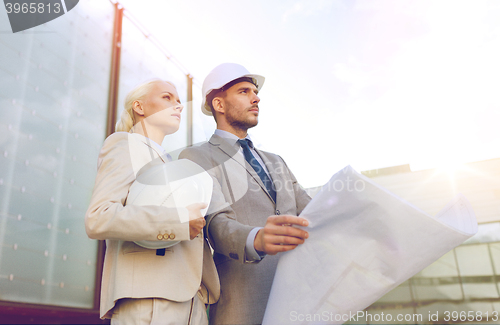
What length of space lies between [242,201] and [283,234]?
0.45 meters

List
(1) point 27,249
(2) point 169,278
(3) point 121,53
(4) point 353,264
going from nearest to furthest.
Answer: (4) point 353,264 < (2) point 169,278 < (1) point 27,249 < (3) point 121,53

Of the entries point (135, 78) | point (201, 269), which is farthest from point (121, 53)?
point (201, 269)

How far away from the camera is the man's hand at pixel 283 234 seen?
3.15 ft

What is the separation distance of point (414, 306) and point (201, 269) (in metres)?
4.49

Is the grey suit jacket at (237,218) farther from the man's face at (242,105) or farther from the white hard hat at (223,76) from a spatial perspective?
the white hard hat at (223,76)

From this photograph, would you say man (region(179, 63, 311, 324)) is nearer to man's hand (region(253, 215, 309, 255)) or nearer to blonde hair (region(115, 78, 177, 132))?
man's hand (region(253, 215, 309, 255))

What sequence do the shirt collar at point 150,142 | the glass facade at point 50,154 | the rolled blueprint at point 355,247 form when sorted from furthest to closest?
the glass facade at point 50,154, the shirt collar at point 150,142, the rolled blueprint at point 355,247

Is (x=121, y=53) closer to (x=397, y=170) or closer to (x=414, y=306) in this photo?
(x=397, y=170)

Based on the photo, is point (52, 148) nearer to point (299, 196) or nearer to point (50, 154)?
point (50, 154)

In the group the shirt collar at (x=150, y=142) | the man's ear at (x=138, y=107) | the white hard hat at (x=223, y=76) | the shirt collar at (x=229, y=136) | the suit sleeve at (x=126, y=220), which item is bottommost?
the suit sleeve at (x=126, y=220)

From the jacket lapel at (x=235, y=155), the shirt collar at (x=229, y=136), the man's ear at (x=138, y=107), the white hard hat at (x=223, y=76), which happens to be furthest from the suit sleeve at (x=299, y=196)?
the man's ear at (x=138, y=107)

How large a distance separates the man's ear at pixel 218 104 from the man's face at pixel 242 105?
0.02m

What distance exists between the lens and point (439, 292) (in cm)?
462

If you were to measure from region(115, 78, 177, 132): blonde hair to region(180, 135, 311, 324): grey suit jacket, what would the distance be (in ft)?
0.96
